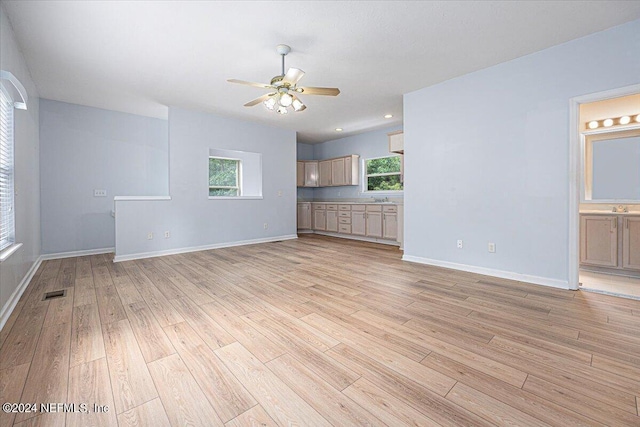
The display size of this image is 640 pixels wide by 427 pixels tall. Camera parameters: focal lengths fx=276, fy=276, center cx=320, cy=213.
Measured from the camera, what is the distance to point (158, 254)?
495 cm

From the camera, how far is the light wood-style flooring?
1.30m

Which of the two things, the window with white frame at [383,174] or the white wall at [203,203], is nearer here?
the white wall at [203,203]

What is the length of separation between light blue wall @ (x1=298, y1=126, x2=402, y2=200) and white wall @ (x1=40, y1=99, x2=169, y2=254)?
14.0 feet

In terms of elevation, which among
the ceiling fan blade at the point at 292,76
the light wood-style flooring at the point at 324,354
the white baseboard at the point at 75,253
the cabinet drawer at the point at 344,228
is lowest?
the light wood-style flooring at the point at 324,354

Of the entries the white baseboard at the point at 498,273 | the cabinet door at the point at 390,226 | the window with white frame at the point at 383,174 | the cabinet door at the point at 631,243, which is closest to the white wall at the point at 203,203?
the window with white frame at the point at 383,174

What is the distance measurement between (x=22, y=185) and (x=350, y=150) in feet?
21.0

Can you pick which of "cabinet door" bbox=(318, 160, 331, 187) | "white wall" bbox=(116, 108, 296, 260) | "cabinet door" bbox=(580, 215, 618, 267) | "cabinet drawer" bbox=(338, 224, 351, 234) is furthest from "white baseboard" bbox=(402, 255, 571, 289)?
"cabinet door" bbox=(318, 160, 331, 187)

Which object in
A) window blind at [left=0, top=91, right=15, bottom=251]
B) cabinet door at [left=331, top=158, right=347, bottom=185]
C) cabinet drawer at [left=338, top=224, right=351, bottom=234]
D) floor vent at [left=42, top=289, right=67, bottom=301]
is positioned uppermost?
cabinet door at [left=331, top=158, right=347, bottom=185]

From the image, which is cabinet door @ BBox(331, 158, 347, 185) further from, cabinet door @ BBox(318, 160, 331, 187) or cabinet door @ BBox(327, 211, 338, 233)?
cabinet door @ BBox(327, 211, 338, 233)

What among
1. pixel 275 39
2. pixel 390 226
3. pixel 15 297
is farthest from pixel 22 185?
pixel 390 226

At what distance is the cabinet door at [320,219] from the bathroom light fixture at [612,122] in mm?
5471

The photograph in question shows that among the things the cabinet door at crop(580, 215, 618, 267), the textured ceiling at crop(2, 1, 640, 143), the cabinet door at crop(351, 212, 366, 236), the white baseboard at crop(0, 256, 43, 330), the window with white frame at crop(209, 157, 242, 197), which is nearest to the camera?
the white baseboard at crop(0, 256, 43, 330)

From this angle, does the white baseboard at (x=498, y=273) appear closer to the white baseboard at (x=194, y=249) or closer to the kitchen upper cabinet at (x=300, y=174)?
the white baseboard at (x=194, y=249)

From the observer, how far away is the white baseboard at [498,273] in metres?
3.06
